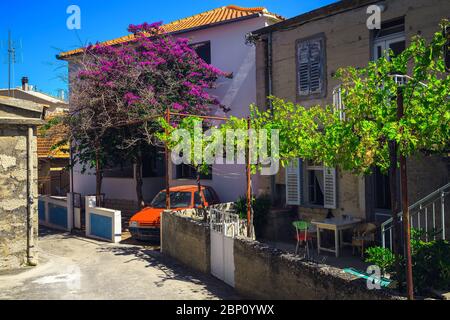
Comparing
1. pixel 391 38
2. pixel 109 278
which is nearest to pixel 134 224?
pixel 109 278

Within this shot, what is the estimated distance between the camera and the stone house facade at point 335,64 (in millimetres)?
10078

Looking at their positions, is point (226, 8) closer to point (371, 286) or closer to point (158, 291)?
point (158, 291)

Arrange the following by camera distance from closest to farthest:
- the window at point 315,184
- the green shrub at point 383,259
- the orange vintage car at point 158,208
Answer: the green shrub at point 383,259 < the window at point 315,184 < the orange vintage car at point 158,208

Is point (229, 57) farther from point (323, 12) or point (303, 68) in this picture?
point (323, 12)

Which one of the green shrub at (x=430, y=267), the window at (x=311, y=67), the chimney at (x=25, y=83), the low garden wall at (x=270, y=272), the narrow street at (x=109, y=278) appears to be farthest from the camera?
the chimney at (x=25, y=83)

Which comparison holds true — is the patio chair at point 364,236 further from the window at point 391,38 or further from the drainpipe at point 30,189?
the drainpipe at point 30,189

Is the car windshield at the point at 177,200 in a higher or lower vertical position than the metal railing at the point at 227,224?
higher

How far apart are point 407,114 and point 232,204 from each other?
26.9 feet

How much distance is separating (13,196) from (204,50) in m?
10.2

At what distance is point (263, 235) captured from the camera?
1259 cm

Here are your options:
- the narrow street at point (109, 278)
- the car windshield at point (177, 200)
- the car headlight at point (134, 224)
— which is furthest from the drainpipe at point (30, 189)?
the car windshield at point (177, 200)

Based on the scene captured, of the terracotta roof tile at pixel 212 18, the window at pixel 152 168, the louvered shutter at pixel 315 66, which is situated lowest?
the window at pixel 152 168

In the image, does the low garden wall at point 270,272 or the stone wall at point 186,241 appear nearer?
the low garden wall at point 270,272

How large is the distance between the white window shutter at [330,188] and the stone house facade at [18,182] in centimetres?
774
